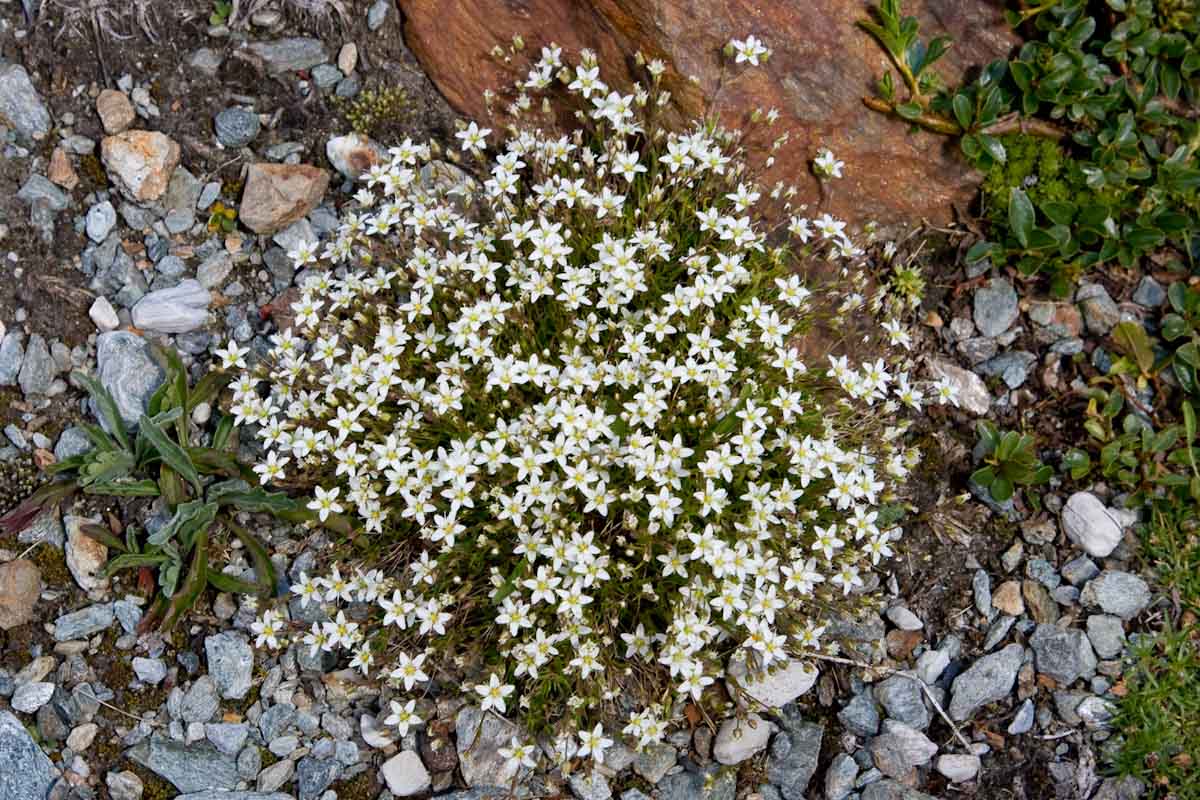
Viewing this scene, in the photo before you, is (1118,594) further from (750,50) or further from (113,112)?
(113,112)

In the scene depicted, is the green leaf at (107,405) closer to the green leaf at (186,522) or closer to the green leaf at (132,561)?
the green leaf at (186,522)

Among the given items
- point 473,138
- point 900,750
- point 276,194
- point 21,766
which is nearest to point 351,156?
point 276,194

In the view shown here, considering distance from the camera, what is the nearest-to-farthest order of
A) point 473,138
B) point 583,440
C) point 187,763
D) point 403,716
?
point 583,440 < point 403,716 < point 187,763 < point 473,138

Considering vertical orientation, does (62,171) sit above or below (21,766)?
above

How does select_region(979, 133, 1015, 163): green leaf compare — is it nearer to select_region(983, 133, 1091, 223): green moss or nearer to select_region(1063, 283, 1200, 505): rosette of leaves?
select_region(983, 133, 1091, 223): green moss

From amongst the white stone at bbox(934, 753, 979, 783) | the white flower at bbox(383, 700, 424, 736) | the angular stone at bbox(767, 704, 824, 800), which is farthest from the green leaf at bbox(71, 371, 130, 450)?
the white stone at bbox(934, 753, 979, 783)

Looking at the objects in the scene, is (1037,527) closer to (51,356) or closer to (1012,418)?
(1012,418)
